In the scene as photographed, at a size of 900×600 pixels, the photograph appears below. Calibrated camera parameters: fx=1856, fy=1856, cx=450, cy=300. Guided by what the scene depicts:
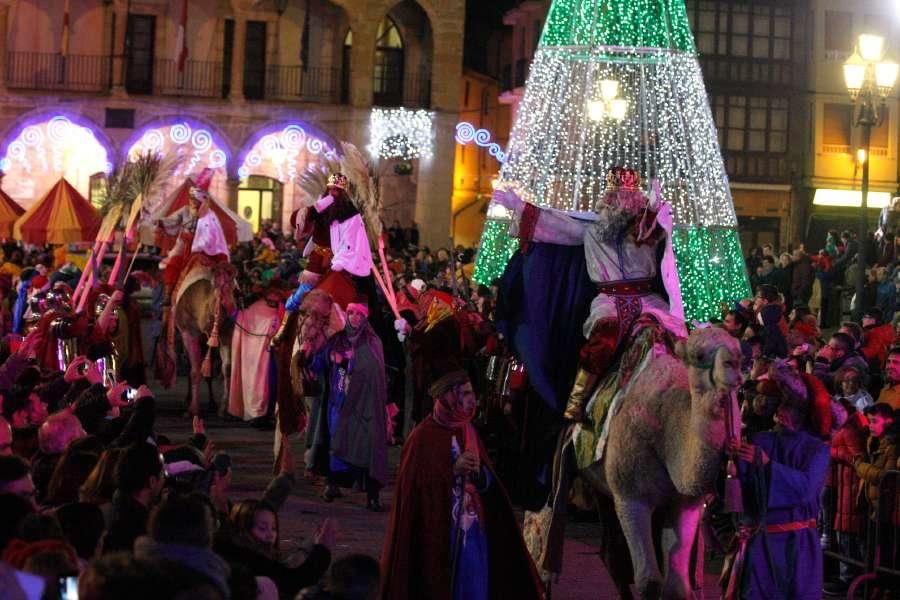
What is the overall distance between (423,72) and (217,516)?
46289 millimetres

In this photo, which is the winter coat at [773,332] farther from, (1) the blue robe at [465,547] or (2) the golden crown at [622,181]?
(1) the blue robe at [465,547]

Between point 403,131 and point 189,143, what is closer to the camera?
point 189,143

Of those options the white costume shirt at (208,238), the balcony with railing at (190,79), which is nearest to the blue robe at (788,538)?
the white costume shirt at (208,238)

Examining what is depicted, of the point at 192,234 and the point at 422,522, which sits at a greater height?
the point at 192,234

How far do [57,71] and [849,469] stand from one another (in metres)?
42.8

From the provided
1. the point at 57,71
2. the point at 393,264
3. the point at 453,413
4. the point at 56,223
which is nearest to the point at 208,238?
the point at 393,264

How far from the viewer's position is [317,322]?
1595 cm

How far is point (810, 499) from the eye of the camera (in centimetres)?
945

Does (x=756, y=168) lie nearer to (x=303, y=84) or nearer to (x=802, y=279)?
(x=303, y=84)

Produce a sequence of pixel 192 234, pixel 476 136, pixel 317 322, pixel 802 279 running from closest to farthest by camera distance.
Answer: pixel 317 322
pixel 192 234
pixel 802 279
pixel 476 136

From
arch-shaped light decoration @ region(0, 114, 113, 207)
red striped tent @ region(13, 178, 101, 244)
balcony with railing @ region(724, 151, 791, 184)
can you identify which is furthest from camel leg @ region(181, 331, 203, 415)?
balcony with railing @ region(724, 151, 791, 184)

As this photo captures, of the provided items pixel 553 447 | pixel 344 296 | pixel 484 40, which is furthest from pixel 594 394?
pixel 484 40

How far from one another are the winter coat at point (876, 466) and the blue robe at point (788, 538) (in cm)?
226

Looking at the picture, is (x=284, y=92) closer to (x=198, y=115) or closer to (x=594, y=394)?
(x=198, y=115)
